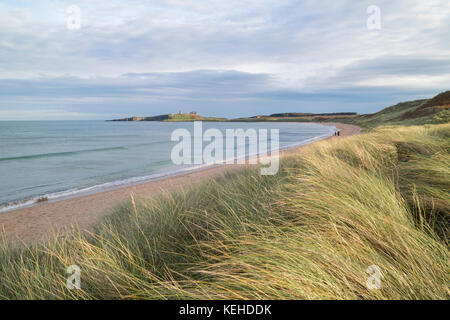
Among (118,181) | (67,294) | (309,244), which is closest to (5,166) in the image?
(118,181)

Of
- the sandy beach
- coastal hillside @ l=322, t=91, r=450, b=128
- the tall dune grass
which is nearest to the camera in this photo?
the tall dune grass

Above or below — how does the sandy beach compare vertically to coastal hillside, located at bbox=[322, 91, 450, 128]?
below

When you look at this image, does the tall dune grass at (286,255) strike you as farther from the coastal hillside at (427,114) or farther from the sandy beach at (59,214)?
the coastal hillside at (427,114)

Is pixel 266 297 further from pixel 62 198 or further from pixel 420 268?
pixel 62 198

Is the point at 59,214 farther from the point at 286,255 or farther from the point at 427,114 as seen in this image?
the point at 427,114

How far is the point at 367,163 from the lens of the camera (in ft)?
18.7
